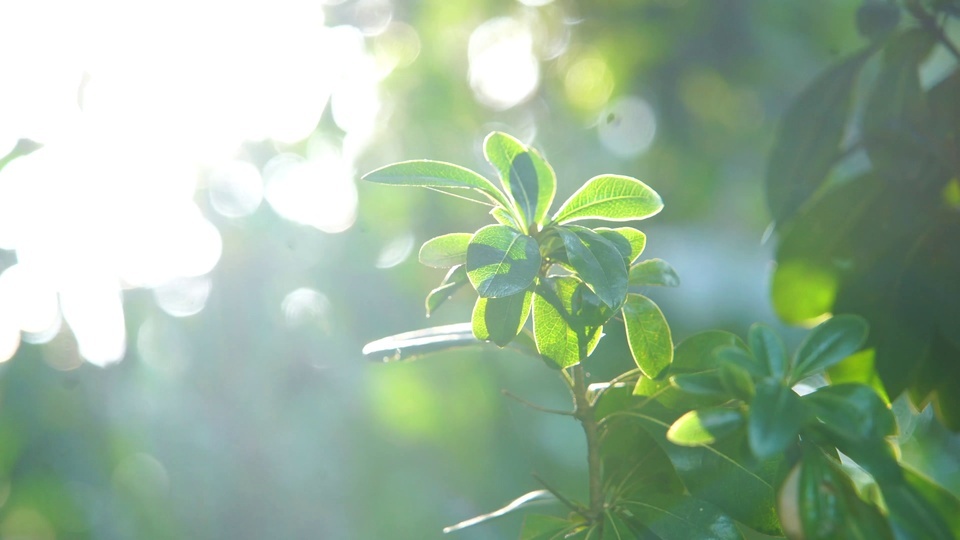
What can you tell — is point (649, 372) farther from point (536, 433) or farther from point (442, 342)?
point (536, 433)

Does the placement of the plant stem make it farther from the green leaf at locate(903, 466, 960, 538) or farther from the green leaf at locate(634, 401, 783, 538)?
the green leaf at locate(903, 466, 960, 538)

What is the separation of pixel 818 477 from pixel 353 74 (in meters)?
1.59

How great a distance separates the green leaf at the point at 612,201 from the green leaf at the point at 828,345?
0.12 metres

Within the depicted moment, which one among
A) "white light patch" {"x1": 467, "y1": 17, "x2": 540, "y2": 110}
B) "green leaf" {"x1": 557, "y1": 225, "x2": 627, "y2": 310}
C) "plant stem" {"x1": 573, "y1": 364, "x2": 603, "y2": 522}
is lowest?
"plant stem" {"x1": 573, "y1": 364, "x2": 603, "y2": 522}

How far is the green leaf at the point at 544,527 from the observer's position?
505mm

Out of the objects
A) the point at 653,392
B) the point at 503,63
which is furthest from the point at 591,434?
the point at 503,63

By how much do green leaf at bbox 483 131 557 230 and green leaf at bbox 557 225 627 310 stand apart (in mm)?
40

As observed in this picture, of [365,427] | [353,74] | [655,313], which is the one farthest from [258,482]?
[655,313]

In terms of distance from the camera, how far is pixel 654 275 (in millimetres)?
486

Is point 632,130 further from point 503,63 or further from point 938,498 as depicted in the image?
point 938,498

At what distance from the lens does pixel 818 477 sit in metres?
0.41

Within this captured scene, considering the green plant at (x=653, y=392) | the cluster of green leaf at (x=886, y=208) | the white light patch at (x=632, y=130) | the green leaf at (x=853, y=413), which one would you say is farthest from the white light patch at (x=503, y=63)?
the green leaf at (x=853, y=413)

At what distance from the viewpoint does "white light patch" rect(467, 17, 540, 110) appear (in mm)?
2047

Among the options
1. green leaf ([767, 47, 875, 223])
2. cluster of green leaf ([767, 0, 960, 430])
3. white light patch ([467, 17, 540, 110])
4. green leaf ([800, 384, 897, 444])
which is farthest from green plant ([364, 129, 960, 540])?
white light patch ([467, 17, 540, 110])
